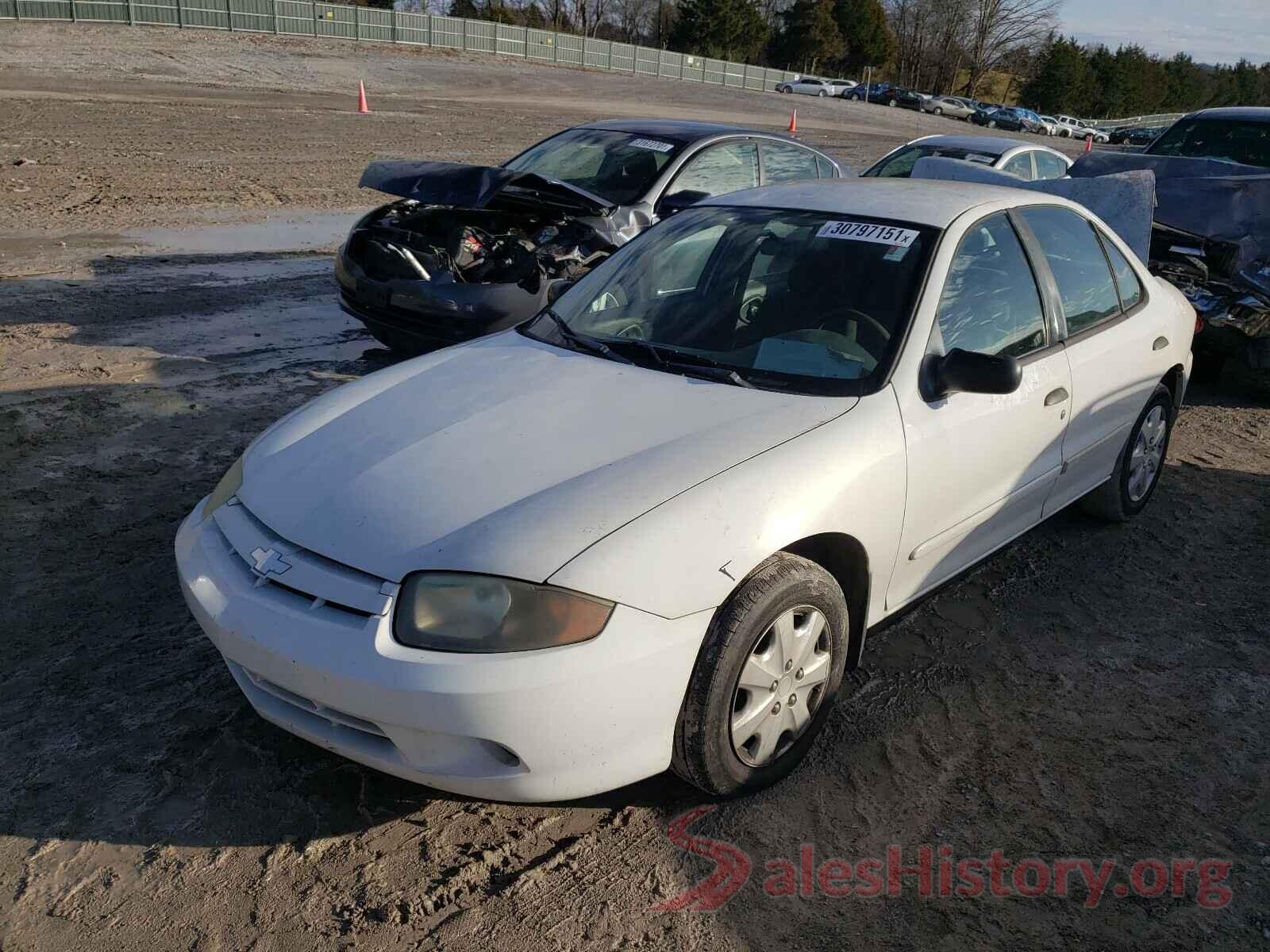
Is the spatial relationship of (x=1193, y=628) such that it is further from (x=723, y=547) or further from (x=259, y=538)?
(x=259, y=538)

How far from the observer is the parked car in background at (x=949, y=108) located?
174 feet

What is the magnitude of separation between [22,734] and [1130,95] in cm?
8817

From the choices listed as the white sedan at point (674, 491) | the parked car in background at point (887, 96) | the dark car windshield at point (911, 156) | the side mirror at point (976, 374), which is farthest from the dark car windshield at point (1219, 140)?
the parked car in background at point (887, 96)

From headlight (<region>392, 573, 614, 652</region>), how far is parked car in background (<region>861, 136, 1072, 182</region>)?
Result: 8.60m

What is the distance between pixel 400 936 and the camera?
2.43 metres

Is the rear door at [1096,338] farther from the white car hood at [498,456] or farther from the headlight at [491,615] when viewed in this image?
the headlight at [491,615]

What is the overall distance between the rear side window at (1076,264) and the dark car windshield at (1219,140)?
517 cm

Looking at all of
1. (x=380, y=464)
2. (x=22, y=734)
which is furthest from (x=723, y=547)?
(x=22, y=734)

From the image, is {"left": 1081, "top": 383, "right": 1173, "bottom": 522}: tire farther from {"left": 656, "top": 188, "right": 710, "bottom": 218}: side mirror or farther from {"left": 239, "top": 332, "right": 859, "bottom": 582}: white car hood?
{"left": 656, "top": 188, "right": 710, "bottom": 218}: side mirror

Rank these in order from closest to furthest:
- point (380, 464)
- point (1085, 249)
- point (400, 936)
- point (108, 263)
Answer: point (400, 936), point (380, 464), point (1085, 249), point (108, 263)

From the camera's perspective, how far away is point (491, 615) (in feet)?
8.00

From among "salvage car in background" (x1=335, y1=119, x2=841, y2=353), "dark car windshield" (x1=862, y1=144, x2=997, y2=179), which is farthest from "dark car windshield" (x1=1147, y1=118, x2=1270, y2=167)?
"salvage car in background" (x1=335, y1=119, x2=841, y2=353)

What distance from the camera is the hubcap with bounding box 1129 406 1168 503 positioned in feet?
15.7

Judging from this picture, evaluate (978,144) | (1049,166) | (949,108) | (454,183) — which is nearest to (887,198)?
(454,183)
